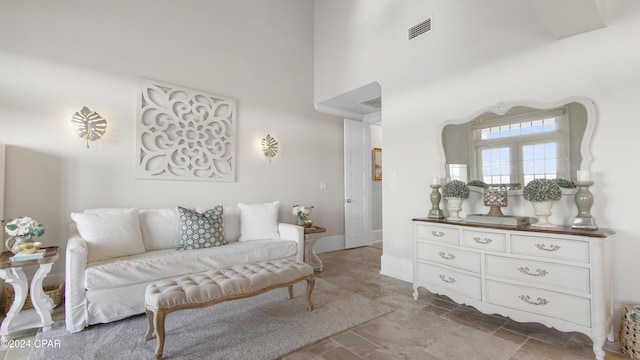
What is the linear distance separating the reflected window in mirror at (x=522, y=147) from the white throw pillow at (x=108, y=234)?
367 cm

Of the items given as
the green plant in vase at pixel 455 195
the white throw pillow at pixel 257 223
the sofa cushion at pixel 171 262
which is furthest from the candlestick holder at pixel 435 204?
the white throw pillow at pixel 257 223

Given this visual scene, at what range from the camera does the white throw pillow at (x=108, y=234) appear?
2.65 metres

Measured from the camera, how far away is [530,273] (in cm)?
222

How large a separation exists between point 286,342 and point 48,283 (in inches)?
105

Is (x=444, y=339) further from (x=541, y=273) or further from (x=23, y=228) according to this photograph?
(x=23, y=228)

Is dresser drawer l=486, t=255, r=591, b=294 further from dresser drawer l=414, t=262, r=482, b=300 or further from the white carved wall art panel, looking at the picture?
the white carved wall art panel

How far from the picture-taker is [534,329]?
7.65 ft

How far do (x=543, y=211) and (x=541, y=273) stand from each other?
0.55 meters

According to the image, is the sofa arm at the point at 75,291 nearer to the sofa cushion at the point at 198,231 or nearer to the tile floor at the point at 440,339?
the tile floor at the point at 440,339

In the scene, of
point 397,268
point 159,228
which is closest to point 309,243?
point 397,268

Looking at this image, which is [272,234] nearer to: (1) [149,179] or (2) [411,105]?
(1) [149,179]

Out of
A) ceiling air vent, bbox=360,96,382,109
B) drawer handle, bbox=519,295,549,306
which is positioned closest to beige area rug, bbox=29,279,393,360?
drawer handle, bbox=519,295,549,306

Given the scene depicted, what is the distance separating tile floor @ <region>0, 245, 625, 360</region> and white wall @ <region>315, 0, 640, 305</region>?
644 mm

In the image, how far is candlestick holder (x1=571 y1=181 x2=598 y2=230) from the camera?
Answer: 221cm
